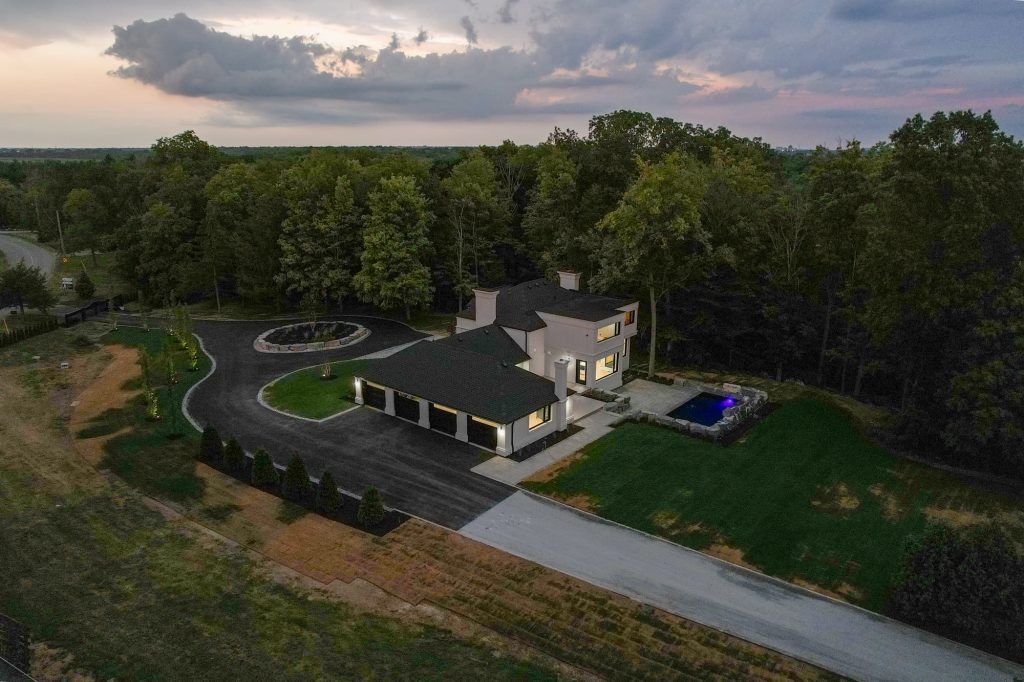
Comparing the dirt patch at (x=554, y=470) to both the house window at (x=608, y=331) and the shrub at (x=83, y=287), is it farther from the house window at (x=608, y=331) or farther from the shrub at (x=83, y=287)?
the shrub at (x=83, y=287)

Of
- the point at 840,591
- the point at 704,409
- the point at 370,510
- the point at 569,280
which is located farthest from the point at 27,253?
the point at 840,591

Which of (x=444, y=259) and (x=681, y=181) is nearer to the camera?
(x=681, y=181)

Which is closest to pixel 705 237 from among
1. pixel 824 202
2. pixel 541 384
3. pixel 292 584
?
pixel 824 202

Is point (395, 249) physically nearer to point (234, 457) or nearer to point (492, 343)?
point (492, 343)

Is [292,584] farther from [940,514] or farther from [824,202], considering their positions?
[824,202]

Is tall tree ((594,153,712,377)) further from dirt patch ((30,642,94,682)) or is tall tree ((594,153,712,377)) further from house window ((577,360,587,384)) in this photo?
dirt patch ((30,642,94,682))

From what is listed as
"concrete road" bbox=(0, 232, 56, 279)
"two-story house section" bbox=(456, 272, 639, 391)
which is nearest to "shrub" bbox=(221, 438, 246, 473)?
"two-story house section" bbox=(456, 272, 639, 391)

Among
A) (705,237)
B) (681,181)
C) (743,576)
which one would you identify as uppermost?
(681,181)

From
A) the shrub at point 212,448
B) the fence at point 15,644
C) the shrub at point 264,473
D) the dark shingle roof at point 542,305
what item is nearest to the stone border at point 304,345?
the dark shingle roof at point 542,305
